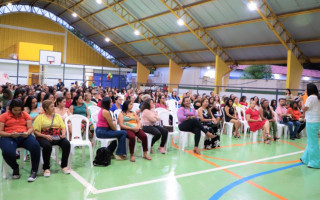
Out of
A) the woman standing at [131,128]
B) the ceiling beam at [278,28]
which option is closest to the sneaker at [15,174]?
the woman standing at [131,128]

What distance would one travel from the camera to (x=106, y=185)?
11.3 ft

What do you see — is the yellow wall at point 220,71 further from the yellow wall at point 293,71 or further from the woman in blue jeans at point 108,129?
the woman in blue jeans at point 108,129

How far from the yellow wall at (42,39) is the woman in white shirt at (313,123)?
24525mm

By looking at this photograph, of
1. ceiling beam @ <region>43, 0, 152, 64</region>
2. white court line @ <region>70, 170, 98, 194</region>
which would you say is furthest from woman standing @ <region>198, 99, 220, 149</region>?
ceiling beam @ <region>43, 0, 152, 64</region>

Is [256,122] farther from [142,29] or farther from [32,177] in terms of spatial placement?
[142,29]

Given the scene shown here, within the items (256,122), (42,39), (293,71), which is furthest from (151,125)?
(42,39)

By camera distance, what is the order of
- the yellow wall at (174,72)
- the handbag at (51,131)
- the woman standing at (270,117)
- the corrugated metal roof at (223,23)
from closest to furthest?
the handbag at (51,131) < the woman standing at (270,117) < the corrugated metal roof at (223,23) < the yellow wall at (174,72)

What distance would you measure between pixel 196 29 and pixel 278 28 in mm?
4728

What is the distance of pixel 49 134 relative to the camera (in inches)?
155

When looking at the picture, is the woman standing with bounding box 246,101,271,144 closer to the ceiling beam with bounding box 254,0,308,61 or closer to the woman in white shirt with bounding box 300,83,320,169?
the woman in white shirt with bounding box 300,83,320,169

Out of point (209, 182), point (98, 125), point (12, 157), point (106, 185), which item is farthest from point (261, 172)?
point (12, 157)

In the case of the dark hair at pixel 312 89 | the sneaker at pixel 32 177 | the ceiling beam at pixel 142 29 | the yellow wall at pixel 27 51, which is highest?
the ceiling beam at pixel 142 29

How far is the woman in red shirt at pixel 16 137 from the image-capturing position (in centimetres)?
346

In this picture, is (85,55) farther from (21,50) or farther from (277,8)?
(277,8)
